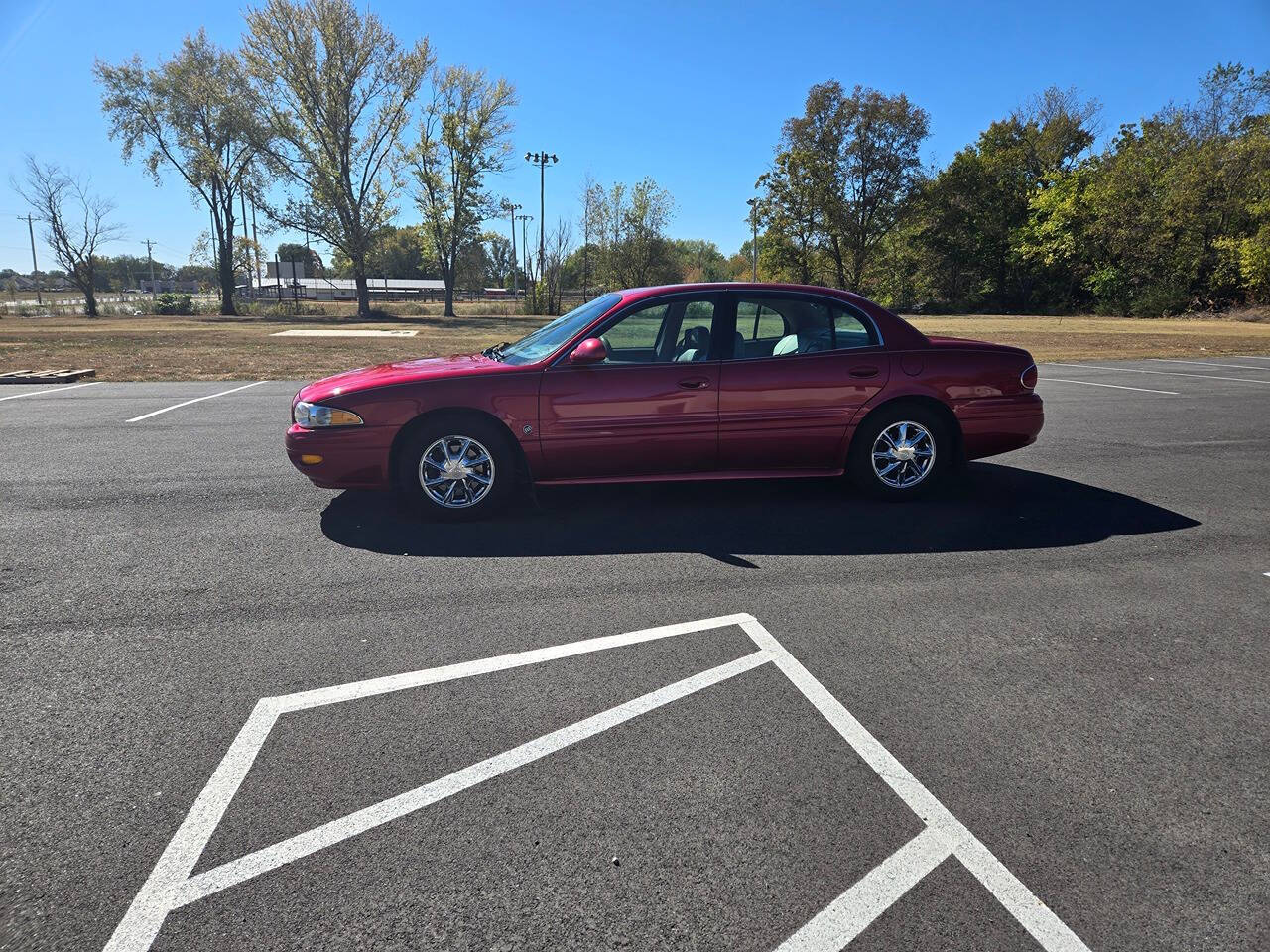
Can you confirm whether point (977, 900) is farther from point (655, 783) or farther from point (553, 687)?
point (553, 687)

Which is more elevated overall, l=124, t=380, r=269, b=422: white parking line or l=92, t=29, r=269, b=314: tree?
l=92, t=29, r=269, b=314: tree

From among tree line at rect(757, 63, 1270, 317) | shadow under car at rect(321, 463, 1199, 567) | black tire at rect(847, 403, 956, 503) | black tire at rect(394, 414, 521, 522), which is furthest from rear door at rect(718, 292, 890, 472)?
tree line at rect(757, 63, 1270, 317)

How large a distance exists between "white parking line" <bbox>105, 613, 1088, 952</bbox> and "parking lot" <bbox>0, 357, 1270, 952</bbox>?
0.01 m

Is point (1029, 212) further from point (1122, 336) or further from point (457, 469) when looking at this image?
point (457, 469)

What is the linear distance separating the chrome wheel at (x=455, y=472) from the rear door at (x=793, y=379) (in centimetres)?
161

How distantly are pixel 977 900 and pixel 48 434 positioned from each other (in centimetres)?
929

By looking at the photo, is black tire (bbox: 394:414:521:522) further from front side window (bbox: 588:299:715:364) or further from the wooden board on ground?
the wooden board on ground

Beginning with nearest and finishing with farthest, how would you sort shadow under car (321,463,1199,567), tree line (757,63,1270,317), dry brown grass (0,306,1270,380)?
shadow under car (321,463,1199,567) < dry brown grass (0,306,1270,380) < tree line (757,63,1270,317)

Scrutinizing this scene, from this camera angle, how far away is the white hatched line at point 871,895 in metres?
1.93

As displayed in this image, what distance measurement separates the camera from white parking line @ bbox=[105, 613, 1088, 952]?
78.0 inches

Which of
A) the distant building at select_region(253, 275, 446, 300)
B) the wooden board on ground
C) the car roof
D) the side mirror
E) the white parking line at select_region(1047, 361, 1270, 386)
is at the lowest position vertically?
the wooden board on ground

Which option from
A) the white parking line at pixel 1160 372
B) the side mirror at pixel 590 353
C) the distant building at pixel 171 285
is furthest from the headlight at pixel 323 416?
the distant building at pixel 171 285

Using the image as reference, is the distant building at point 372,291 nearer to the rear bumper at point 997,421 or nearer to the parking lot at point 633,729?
the rear bumper at point 997,421

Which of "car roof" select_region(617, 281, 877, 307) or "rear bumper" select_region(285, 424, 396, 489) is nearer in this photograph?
"rear bumper" select_region(285, 424, 396, 489)
